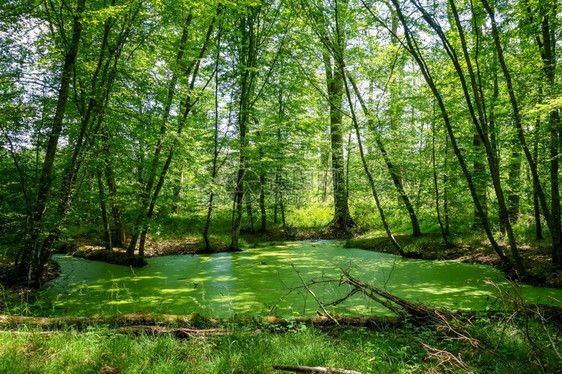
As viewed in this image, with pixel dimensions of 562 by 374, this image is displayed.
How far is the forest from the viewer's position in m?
2.38

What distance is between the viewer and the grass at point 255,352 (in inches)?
80.4

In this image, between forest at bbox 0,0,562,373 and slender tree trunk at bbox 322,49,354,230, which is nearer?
forest at bbox 0,0,562,373

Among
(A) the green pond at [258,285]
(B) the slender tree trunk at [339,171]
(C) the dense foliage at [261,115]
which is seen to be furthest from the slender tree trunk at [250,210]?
(A) the green pond at [258,285]

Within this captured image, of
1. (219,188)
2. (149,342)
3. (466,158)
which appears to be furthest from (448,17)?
(149,342)

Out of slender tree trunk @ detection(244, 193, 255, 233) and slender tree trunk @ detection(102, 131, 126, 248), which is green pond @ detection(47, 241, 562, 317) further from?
slender tree trunk @ detection(244, 193, 255, 233)

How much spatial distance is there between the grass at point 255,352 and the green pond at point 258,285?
18.2 inches

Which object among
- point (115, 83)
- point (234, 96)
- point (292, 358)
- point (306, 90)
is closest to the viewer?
point (292, 358)

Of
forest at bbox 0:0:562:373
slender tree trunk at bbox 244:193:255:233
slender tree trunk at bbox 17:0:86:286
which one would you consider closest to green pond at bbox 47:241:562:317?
forest at bbox 0:0:562:373

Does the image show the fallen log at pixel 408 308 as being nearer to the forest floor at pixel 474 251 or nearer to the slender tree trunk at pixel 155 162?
the forest floor at pixel 474 251

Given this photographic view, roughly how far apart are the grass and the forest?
2cm

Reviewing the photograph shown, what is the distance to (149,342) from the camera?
2398 millimetres

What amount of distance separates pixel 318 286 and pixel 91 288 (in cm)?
355

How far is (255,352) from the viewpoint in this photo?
224 cm

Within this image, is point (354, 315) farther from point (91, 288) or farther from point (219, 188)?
point (219, 188)
